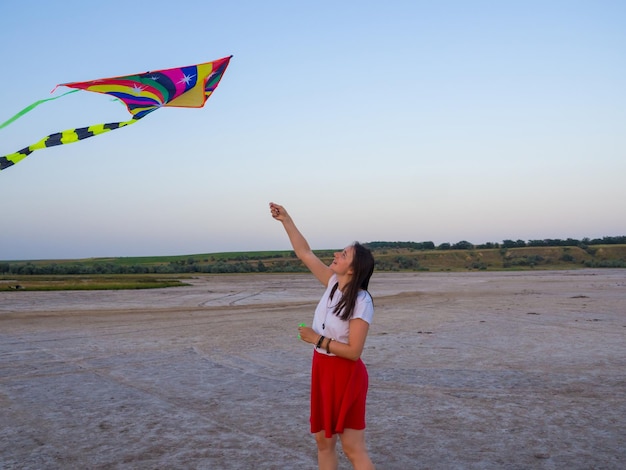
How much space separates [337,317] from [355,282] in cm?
26

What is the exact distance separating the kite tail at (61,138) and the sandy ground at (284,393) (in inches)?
99.2

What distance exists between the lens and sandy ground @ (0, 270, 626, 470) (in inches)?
210

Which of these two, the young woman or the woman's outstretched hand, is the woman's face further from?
the woman's outstretched hand

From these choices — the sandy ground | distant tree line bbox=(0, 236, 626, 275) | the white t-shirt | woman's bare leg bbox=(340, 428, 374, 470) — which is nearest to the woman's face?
the white t-shirt

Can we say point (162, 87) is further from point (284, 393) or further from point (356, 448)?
point (284, 393)

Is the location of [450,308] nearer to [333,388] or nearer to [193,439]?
[193,439]

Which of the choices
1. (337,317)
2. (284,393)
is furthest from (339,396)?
(284,393)

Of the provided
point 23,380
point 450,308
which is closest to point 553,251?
point 450,308

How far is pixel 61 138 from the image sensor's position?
470cm

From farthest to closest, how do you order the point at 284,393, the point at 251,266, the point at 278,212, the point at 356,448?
the point at 251,266, the point at 284,393, the point at 278,212, the point at 356,448

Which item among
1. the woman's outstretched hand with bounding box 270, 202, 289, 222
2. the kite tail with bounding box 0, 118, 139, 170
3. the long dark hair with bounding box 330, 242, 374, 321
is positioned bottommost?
the long dark hair with bounding box 330, 242, 374, 321

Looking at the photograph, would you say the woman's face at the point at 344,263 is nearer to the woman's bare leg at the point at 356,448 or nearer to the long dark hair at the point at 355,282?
the long dark hair at the point at 355,282

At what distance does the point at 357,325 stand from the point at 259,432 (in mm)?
2587

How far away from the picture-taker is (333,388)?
401 cm
